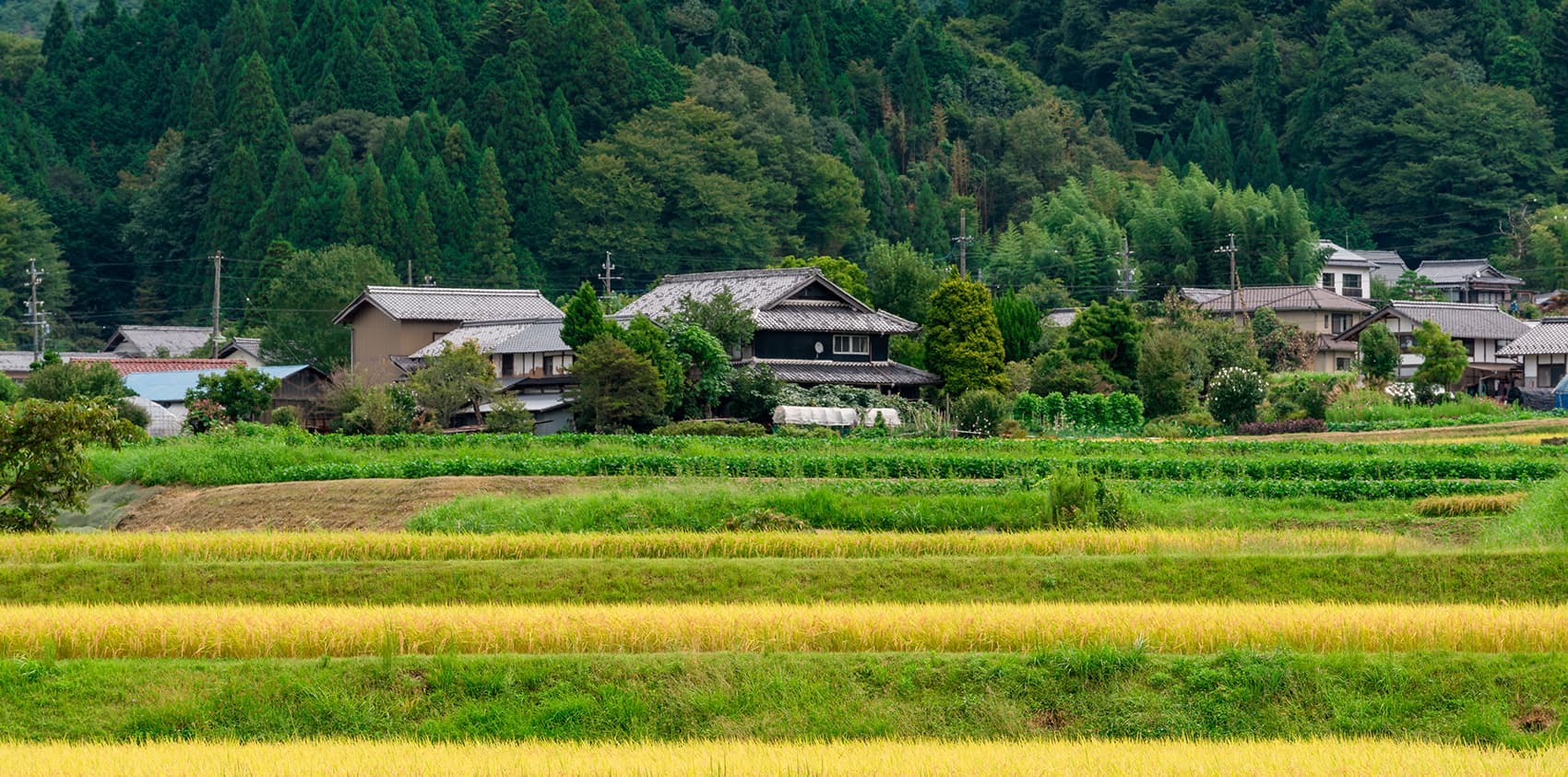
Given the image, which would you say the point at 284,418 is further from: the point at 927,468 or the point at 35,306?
the point at 35,306

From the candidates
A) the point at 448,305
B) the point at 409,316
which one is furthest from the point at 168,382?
the point at 448,305

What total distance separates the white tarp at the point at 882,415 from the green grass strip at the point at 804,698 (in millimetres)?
29151

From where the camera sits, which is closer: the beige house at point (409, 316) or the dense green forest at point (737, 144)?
the beige house at point (409, 316)

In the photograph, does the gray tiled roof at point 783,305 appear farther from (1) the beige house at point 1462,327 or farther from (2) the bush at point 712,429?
(1) the beige house at point 1462,327

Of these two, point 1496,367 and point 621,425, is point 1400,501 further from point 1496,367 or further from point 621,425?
point 1496,367

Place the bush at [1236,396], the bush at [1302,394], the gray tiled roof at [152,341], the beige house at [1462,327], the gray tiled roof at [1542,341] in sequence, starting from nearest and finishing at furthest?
the bush at [1236,396]
the bush at [1302,394]
the gray tiled roof at [1542,341]
the beige house at [1462,327]
the gray tiled roof at [152,341]

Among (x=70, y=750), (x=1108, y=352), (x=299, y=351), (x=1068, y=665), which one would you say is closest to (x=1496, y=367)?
(x=1108, y=352)

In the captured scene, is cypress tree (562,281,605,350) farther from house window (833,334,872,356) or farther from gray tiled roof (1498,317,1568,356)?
gray tiled roof (1498,317,1568,356)

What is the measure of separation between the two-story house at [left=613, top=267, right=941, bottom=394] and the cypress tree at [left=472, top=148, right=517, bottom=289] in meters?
27.5

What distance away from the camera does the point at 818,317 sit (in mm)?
51094

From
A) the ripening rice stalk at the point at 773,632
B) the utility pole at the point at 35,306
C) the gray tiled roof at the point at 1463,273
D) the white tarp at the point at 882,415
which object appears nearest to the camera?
the ripening rice stalk at the point at 773,632

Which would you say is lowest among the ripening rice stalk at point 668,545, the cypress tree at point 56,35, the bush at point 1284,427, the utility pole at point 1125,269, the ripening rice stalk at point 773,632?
the ripening rice stalk at point 773,632

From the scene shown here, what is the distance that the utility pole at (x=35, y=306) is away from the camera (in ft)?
250

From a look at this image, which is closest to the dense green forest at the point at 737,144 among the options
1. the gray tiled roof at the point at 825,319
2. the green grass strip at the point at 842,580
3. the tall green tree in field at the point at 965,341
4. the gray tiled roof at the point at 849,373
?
the gray tiled roof at the point at 825,319
